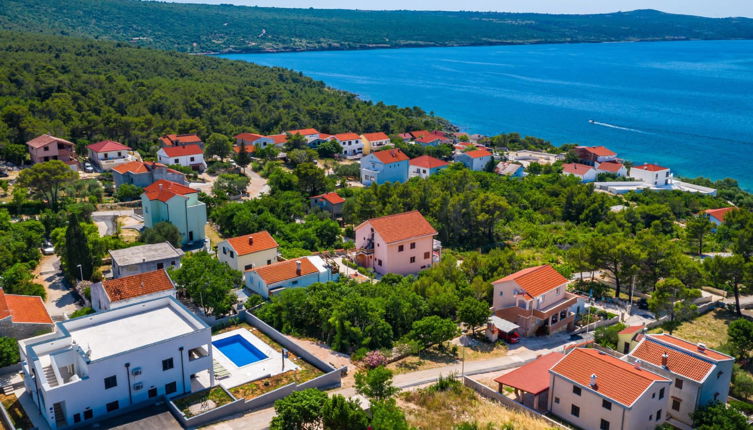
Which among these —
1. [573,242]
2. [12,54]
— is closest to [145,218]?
[573,242]

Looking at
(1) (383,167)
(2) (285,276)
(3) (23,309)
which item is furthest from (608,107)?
(3) (23,309)

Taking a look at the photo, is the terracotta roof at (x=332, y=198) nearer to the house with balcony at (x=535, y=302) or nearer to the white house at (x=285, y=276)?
the white house at (x=285, y=276)

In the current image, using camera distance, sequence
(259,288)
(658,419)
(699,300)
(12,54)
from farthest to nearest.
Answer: (12,54) → (699,300) → (259,288) → (658,419)

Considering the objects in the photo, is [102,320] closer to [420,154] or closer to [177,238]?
[177,238]

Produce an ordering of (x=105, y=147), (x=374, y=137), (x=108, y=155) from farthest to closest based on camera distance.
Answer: (x=374, y=137)
(x=105, y=147)
(x=108, y=155)

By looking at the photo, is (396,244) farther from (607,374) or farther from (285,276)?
(607,374)

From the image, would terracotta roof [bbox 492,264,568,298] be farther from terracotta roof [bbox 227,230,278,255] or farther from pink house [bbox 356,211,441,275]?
terracotta roof [bbox 227,230,278,255]
